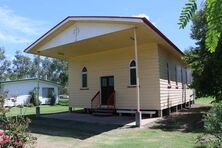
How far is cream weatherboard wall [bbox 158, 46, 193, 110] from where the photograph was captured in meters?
16.0

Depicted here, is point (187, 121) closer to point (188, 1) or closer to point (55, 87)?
point (188, 1)

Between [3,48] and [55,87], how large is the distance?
2766 centimetres

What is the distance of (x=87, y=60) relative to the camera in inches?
764

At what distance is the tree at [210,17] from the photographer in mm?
877

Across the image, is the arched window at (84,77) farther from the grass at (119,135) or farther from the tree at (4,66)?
the tree at (4,66)

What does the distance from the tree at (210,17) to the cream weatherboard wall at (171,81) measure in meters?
14.8

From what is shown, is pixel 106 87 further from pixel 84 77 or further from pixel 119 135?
pixel 119 135

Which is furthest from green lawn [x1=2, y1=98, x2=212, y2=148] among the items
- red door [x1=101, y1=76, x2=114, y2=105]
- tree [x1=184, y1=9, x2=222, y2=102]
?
red door [x1=101, y1=76, x2=114, y2=105]

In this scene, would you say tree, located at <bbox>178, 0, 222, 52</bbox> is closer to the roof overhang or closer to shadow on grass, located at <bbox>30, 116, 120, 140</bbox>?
shadow on grass, located at <bbox>30, 116, 120, 140</bbox>

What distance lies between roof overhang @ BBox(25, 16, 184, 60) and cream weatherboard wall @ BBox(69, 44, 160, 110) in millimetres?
566

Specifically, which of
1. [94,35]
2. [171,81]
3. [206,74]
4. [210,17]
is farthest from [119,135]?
[210,17]

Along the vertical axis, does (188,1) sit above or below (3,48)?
below

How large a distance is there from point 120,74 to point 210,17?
646 inches

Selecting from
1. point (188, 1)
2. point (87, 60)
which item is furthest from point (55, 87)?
point (188, 1)
